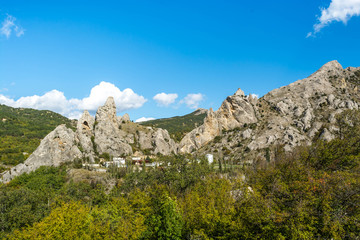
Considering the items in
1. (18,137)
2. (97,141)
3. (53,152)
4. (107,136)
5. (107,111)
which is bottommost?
(53,152)

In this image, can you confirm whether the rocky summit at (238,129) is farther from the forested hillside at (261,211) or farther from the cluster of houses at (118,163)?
the forested hillside at (261,211)

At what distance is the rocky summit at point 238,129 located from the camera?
326 ft

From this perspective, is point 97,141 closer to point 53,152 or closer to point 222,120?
point 53,152

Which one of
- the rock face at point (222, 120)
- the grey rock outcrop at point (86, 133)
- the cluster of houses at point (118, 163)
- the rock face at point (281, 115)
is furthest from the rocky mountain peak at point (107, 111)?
the rock face at point (281, 115)

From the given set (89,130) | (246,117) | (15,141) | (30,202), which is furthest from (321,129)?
(15,141)

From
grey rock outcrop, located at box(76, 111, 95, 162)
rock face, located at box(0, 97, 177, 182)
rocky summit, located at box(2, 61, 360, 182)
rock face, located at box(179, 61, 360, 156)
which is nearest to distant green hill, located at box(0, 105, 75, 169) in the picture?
rock face, located at box(0, 97, 177, 182)

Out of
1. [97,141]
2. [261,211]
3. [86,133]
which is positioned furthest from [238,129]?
[261,211]

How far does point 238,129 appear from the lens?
408 feet

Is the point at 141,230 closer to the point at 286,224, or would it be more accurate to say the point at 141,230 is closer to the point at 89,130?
the point at 286,224

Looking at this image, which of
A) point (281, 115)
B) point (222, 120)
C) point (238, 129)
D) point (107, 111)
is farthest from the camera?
point (222, 120)

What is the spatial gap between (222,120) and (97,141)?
7699 centimetres

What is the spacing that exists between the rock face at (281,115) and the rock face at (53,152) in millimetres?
63912

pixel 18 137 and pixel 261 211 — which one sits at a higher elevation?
pixel 18 137

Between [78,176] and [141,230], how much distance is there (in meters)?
71.7
